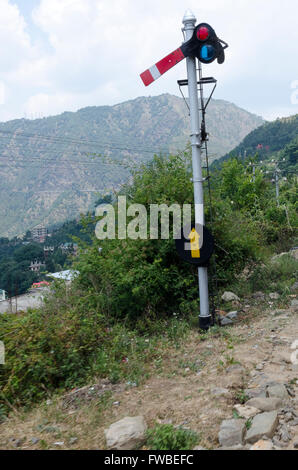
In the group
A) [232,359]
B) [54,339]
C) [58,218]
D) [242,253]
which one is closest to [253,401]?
[232,359]

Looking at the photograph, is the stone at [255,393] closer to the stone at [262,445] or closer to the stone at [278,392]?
the stone at [278,392]

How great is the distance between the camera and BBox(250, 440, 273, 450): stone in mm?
2754

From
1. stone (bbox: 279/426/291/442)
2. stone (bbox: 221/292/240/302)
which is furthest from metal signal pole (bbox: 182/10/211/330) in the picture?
stone (bbox: 279/426/291/442)

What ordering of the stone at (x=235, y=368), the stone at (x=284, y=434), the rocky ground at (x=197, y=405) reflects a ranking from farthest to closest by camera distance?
the stone at (x=235, y=368) < the rocky ground at (x=197, y=405) < the stone at (x=284, y=434)

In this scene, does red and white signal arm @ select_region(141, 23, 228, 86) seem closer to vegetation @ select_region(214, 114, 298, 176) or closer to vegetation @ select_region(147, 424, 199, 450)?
vegetation @ select_region(147, 424, 199, 450)

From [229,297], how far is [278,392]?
11.9ft

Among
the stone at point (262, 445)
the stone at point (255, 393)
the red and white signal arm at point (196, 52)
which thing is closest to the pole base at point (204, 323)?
the stone at point (255, 393)

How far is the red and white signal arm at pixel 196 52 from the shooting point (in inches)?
212

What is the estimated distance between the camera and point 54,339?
4.80m

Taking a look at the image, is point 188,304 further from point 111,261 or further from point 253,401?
point 253,401

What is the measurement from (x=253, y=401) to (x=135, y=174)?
5709 millimetres

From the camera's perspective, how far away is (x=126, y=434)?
3035 millimetres

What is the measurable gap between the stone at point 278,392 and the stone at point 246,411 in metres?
0.28

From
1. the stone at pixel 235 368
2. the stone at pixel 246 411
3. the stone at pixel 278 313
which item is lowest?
the stone at pixel 246 411
